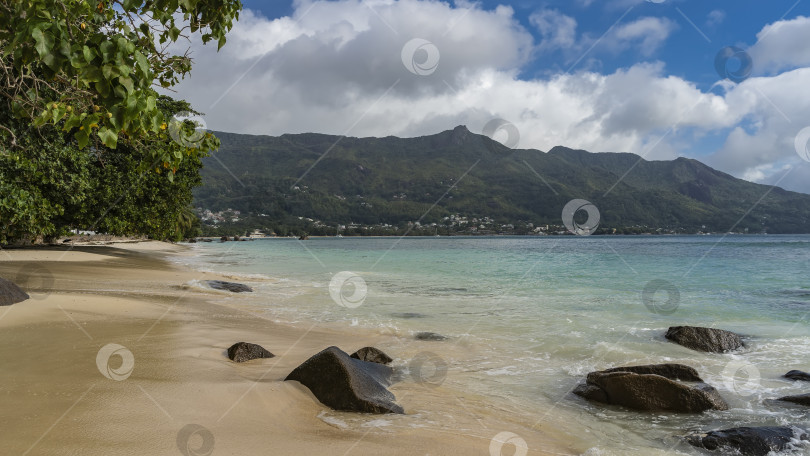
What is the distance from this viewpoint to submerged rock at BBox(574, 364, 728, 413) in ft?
21.2

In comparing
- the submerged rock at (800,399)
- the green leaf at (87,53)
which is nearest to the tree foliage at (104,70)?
the green leaf at (87,53)

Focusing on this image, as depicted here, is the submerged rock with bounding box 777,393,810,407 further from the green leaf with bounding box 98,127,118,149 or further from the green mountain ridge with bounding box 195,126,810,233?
the green mountain ridge with bounding box 195,126,810,233

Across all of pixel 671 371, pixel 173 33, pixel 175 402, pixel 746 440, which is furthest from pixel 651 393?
pixel 173 33

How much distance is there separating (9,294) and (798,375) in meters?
15.6

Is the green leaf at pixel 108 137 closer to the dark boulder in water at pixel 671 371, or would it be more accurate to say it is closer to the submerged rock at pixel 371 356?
the submerged rock at pixel 371 356

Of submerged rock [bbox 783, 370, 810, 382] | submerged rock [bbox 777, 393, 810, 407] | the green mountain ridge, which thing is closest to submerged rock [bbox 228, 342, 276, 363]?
submerged rock [bbox 777, 393, 810, 407]

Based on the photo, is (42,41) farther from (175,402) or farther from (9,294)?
(9,294)

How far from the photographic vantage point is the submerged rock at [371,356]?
26.5ft

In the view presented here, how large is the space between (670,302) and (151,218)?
3000 cm

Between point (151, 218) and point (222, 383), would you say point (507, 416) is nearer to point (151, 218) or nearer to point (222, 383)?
point (222, 383)

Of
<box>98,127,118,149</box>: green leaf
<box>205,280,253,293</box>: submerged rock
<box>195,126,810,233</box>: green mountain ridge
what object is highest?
<box>195,126,810,233</box>: green mountain ridge

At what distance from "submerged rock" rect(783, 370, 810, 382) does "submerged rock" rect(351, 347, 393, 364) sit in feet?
24.1

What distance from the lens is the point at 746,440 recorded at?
510 cm

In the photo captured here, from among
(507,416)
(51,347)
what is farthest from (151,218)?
(507,416)
